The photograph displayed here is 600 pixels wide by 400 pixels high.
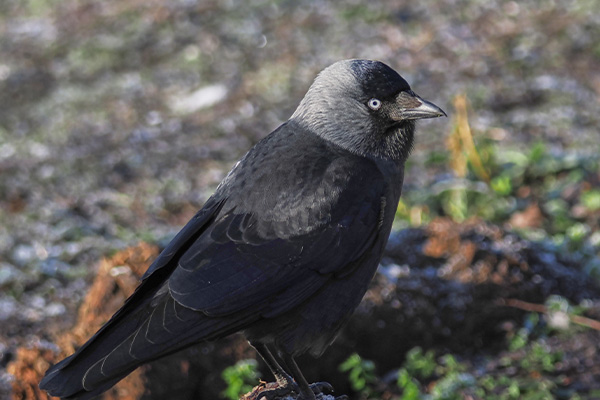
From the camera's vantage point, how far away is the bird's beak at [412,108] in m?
4.05

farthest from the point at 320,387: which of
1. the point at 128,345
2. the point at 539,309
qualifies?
the point at 539,309

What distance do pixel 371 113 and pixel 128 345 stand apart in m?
1.57

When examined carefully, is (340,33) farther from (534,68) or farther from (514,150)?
(514,150)

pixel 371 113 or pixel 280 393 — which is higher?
pixel 371 113

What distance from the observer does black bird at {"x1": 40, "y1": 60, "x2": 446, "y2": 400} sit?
3557 millimetres

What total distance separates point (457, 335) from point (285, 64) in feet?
13.8

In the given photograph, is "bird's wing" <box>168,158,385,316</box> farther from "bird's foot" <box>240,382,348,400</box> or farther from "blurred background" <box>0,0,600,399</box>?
"blurred background" <box>0,0,600,399</box>

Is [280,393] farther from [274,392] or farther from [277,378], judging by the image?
[277,378]

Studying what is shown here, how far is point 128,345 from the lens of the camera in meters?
3.48

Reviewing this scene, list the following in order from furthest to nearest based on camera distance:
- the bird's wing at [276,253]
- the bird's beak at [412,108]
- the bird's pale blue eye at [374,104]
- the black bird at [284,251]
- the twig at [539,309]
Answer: the twig at [539,309] → the bird's pale blue eye at [374,104] → the bird's beak at [412,108] → the bird's wing at [276,253] → the black bird at [284,251]

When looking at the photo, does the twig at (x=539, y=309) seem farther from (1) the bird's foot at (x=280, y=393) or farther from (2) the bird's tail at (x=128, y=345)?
(2) the bird's tail at (x=128, y=345)

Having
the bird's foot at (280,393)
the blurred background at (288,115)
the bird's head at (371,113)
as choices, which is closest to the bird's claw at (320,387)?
the bird's foot at (280,393)

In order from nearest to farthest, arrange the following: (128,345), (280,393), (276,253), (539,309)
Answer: (128,345), (276,253), (280,393), (539,309)

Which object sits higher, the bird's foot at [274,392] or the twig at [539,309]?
the bird's foot at [274,392]
